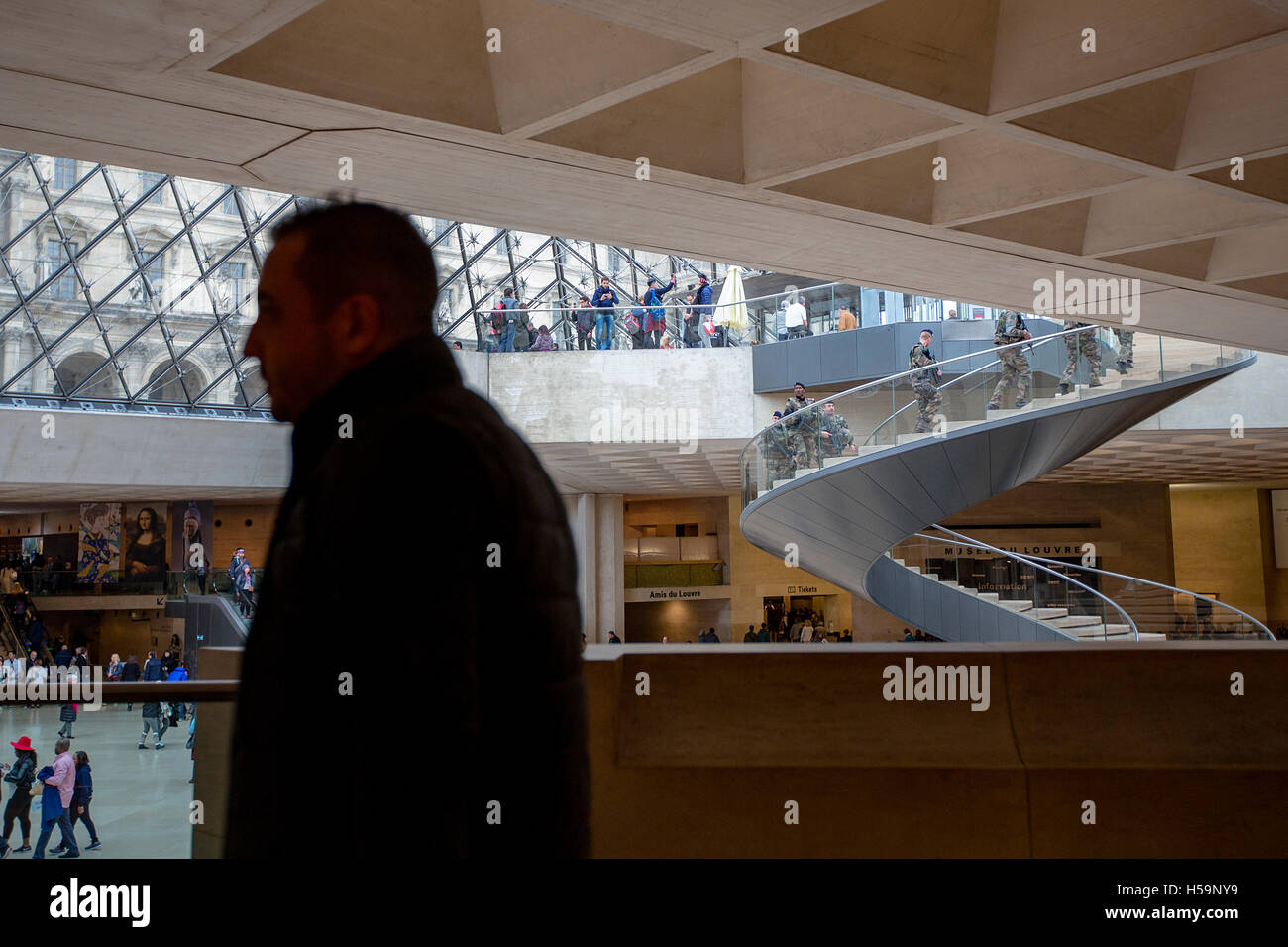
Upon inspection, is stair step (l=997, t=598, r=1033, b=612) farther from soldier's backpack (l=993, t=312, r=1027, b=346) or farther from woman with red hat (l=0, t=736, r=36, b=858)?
woman with red hat (l=0, t=736, r=36, b=858)

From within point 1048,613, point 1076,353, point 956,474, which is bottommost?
point 1048,613

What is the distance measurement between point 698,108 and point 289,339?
4.78 meters

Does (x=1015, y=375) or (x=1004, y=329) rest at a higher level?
(x=1004, y=329)

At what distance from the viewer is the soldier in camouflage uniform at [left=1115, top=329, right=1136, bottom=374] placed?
17.8 metres

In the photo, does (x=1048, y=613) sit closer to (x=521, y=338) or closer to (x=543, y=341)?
(x=543, y=341)

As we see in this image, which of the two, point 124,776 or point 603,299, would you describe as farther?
point 603,299

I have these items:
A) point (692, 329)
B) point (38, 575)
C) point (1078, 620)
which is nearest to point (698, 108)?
point (1078, 620)

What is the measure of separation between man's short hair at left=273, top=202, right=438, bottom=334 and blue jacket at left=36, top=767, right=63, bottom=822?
68.0 inches

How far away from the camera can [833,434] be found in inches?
781

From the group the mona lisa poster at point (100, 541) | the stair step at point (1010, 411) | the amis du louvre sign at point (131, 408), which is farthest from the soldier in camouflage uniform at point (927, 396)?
the mona lisa poster at point (100, 541)

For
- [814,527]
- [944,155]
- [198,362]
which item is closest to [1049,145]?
[944,155]
